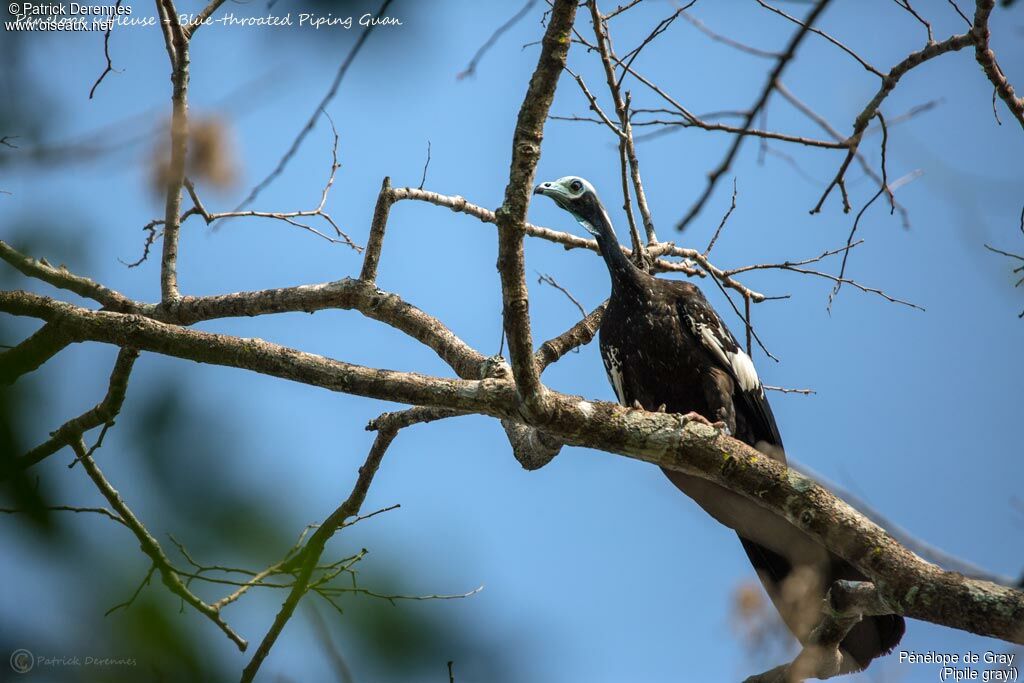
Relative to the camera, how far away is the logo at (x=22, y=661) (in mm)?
827

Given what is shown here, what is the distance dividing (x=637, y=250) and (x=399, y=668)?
4.57 meters

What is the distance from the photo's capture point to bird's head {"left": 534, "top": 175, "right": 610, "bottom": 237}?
549cm

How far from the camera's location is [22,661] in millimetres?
840

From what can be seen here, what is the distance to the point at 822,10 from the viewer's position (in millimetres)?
1340

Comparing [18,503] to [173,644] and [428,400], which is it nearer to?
[173,644]

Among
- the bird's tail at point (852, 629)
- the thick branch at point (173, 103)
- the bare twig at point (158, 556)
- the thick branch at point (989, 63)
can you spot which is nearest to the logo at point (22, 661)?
the bare twig at point (158, 556)

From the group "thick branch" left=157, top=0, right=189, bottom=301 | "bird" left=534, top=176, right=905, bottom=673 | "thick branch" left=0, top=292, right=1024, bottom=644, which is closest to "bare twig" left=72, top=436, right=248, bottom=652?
"thick branch" left=0, top=292, right=1024, bottom=644

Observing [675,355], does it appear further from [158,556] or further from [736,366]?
[158,556]

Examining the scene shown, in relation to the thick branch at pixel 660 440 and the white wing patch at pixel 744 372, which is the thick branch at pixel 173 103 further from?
the white wing patch at pixel 744 372

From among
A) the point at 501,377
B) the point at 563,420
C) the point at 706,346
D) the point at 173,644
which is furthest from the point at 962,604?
the point at 173,644

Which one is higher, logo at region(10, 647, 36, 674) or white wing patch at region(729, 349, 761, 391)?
white wing patch at region(729, 349, 761, 391)

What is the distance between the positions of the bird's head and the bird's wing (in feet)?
2.55

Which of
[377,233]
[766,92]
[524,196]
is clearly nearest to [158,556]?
[766,92]

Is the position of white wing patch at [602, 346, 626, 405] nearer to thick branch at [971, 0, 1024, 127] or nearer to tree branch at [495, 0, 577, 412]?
tree branch at [495, 0, 577, 412]
